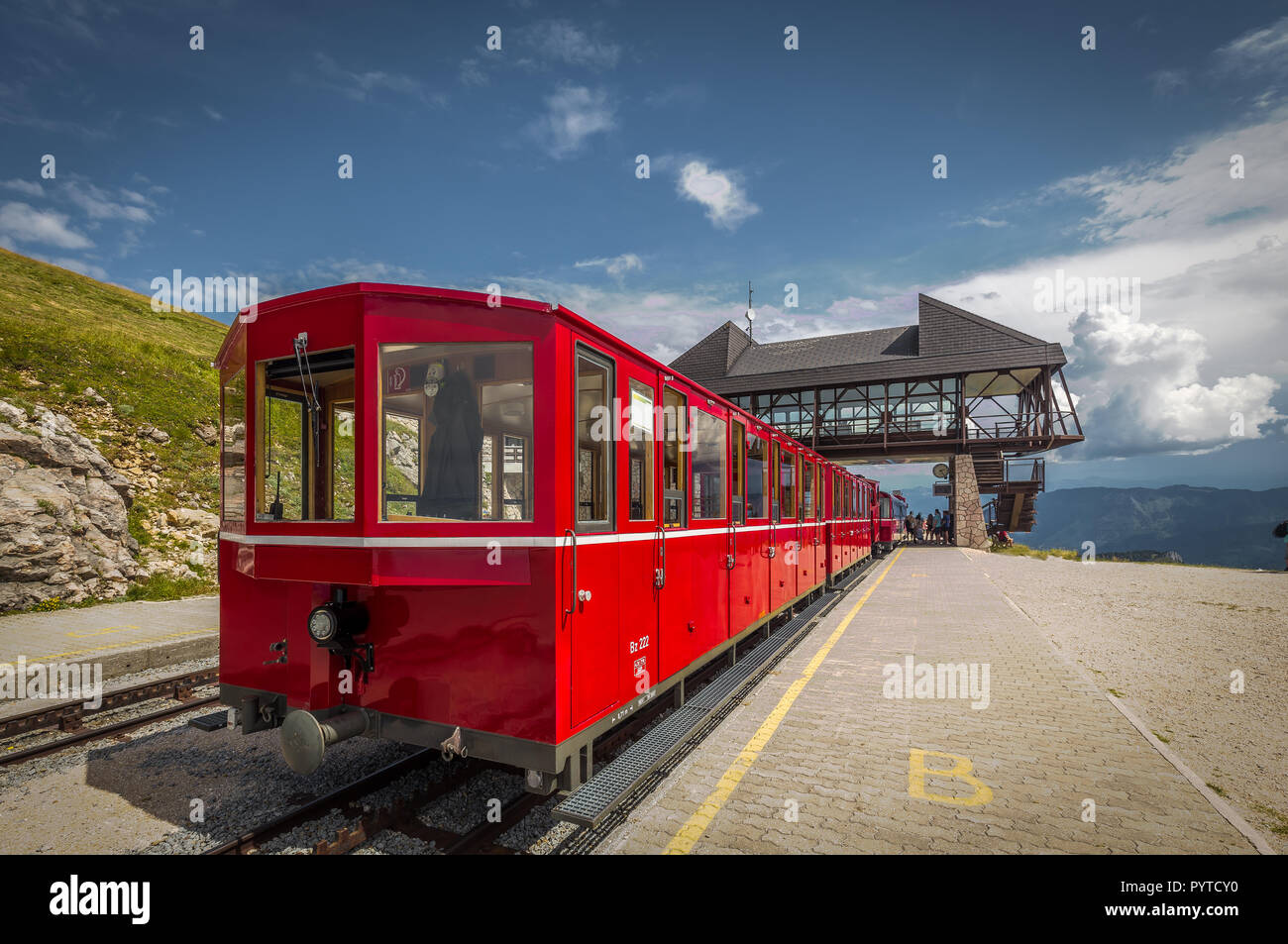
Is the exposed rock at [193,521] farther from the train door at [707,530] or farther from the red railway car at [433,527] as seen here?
the train door at [707,530]

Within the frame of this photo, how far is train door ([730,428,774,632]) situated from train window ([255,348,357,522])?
14.2 feet

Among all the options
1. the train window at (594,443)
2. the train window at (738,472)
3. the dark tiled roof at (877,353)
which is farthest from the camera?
the dark tiled roof at (877,353)

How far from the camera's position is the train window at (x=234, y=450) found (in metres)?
4.30

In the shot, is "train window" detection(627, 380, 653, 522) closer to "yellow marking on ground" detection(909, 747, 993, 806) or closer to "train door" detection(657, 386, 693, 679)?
"train door" detection(657, 386, 693, 679)

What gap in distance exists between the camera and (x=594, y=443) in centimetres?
418

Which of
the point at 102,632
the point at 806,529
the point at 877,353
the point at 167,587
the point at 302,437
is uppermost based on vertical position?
the point at 877,353

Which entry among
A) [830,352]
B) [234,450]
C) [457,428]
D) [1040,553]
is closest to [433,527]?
[457,428]

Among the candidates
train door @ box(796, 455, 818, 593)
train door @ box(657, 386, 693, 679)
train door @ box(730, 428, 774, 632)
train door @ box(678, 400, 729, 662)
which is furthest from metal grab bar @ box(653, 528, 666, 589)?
train door @ box(796, 455, 818, 593)

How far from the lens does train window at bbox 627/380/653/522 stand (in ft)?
15.1

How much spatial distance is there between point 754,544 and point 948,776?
3525mm

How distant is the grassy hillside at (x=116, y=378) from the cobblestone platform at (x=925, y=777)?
42.8 ft

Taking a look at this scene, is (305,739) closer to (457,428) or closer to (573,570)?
(573,570)

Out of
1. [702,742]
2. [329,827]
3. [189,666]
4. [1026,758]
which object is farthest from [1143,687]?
[189,666]

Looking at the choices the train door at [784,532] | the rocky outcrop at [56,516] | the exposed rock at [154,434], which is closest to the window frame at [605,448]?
the train door at [784,532]
